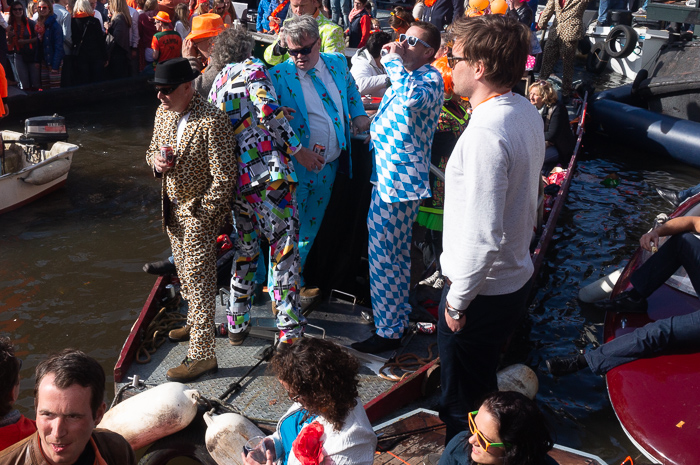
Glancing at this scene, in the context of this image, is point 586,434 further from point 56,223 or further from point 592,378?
point 56,223

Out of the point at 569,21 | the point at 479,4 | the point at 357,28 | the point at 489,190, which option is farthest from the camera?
the point at 357,28

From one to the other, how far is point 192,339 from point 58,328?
2330 mm

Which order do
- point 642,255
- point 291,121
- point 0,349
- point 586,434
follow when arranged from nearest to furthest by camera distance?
point 0,349 < point 291,121 < point 586,434 < point 642,255

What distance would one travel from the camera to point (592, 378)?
5102 millimetres

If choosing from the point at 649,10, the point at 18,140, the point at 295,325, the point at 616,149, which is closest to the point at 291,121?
the point at 295,325

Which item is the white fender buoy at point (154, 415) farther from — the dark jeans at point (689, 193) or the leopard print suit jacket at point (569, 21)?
the leopard print suit jacket at point (569, 21)

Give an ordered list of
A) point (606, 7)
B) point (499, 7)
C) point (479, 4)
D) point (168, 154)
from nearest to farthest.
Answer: point (168, 154) < point (479, 4) < point (499, 7) < point (606, 7)

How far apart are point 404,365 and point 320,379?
69.5 inches

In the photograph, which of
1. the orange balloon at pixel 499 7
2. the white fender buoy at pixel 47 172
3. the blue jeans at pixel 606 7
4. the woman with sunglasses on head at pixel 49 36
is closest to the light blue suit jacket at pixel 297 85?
the white fender buoy at pixel 47 172

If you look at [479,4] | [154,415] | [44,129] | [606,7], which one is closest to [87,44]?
[44,129]

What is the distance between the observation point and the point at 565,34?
11.3 meters

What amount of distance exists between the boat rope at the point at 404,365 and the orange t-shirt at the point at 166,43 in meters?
8.70

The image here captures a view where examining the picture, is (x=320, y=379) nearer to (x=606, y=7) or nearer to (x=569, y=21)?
(x=569, y=21)

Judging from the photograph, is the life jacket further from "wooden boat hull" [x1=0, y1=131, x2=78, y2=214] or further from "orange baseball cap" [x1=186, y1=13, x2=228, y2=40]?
"orange baseball cap" [x1=186, y1=13, x2=228, y2=40]
